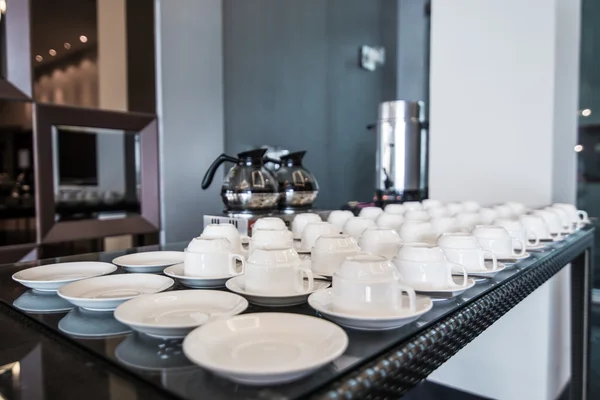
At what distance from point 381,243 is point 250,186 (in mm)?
529

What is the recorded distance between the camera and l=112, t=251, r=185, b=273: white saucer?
84cm

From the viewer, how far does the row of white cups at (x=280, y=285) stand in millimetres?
454

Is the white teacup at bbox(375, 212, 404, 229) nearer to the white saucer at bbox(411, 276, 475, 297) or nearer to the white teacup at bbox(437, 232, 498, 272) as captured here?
the white teacup at bbox(437, 232, 498, 272)

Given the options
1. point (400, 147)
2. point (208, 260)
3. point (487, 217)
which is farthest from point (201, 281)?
point (400, 147)

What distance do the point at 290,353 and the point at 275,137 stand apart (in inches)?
92.4

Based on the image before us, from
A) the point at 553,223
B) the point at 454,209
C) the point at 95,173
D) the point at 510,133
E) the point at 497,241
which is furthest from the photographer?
the point at 95,173

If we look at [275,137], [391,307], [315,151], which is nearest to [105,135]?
[275,137]

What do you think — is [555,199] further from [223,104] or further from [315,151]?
[223,104]

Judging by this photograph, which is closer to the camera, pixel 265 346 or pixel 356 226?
pixel 265 346

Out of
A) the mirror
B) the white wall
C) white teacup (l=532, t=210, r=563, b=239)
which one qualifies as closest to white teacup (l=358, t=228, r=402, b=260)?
white teacup (l=532, t=210, r=563, b=239)

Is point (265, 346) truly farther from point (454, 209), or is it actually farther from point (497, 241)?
point (454, 209)

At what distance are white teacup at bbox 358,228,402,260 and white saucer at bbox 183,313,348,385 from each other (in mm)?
390

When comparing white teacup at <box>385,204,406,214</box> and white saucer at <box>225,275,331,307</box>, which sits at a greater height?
white teacup at <box>385,204,406,214</box>

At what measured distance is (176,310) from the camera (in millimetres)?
580
